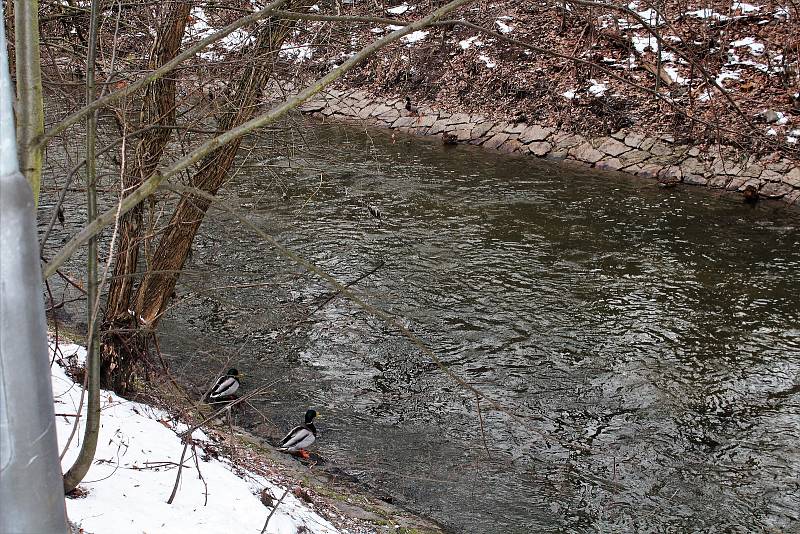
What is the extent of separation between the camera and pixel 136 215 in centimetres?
658

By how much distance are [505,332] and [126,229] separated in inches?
214

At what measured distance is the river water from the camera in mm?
7363

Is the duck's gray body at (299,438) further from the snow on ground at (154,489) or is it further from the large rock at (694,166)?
the large rock at (694,166)

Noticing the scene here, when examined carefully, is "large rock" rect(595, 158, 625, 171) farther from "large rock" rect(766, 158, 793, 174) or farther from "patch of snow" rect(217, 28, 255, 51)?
"patch of snow" rect(217, 28, 255, 51)

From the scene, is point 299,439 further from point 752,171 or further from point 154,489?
point 752,171

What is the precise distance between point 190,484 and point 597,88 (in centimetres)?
1764

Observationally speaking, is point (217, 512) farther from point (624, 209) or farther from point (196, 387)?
point (624, 209)

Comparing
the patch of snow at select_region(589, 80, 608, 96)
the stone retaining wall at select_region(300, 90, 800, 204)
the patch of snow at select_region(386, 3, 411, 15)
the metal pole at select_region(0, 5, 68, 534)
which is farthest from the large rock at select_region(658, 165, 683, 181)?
the metal pole at select_region(0, 5, 68, 534)

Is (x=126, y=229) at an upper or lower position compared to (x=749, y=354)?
upper

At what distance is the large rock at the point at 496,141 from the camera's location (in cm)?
1959

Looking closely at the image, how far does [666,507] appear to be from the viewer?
7.13 m

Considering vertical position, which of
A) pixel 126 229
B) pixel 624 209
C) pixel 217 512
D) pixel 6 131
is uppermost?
pixel 6 131

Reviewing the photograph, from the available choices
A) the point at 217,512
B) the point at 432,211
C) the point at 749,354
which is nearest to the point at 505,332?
the point at 749,354

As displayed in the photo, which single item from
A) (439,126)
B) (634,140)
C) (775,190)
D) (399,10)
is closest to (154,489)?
(775,190)
